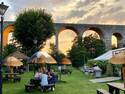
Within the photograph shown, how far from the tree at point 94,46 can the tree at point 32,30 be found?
17643 mm

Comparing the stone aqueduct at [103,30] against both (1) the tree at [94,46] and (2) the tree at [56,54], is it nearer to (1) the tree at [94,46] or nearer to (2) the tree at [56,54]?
(1) the tree at [94,46]

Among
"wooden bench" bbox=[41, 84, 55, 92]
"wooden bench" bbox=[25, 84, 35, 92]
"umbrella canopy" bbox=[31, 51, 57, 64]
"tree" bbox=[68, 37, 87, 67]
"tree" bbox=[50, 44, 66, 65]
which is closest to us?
"wooden bench" bbox=[41, 84, 55, 92]

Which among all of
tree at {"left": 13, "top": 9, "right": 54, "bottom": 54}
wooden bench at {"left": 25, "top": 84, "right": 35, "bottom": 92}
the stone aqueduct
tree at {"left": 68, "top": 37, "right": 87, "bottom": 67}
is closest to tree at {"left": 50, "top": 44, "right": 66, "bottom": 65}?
tree at {"left": 68, "top": 37, "right": 87, "bottom": 67}

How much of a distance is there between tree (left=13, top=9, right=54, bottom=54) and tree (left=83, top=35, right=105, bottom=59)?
17.6 m

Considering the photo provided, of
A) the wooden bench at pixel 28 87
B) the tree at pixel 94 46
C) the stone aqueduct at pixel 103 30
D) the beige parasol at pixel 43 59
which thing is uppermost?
the stone aqueduct at pixel 103 30

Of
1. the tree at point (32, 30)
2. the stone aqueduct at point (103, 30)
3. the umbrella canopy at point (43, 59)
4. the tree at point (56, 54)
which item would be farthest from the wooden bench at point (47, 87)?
the stone aqueduct at point (103, 30)

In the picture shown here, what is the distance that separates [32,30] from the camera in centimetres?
5375

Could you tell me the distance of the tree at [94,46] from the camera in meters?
72.1

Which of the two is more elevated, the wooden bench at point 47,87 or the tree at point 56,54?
the tree at point 56,54

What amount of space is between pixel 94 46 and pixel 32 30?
2236 centimetres

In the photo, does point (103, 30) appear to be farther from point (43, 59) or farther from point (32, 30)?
point (43, 59)

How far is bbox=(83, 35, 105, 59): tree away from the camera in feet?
237

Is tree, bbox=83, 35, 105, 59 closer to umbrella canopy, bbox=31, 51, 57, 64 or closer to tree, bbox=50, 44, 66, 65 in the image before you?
tree, bbox=50, 44, 66, 65

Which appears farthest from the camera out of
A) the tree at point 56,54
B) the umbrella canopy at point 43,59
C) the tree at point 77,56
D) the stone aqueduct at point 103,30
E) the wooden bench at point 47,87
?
the stone aqueduct at point 103,30
